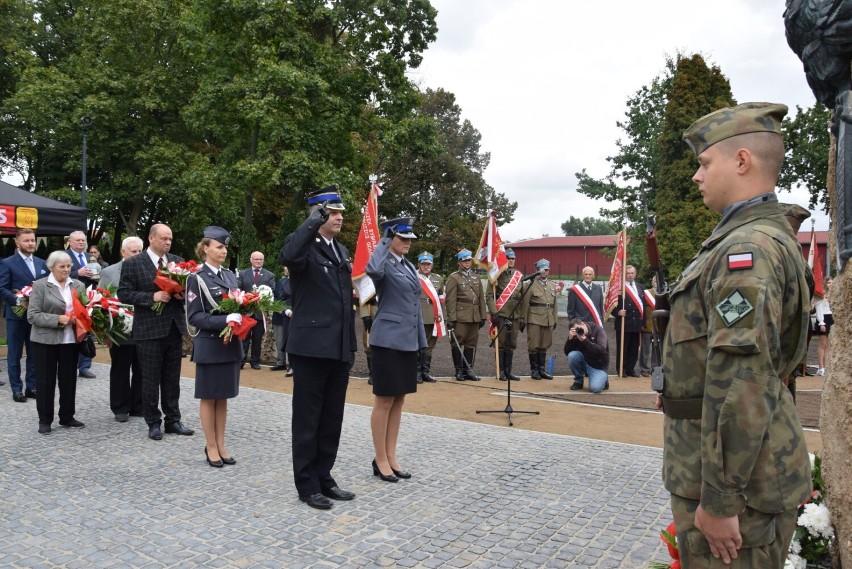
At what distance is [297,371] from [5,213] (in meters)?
6.77

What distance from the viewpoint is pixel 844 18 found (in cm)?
259

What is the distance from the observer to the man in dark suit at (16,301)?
348 inches

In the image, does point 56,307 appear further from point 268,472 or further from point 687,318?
point 687,318

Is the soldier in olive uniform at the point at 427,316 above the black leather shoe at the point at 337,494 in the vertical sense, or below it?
above

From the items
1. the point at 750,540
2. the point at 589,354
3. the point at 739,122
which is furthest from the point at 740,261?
the point at 589,354

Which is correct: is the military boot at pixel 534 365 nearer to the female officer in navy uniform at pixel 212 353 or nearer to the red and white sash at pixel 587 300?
the red and white sash at pixel 587 300

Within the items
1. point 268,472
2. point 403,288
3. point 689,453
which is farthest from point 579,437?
point 689,453

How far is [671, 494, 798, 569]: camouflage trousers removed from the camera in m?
2.14

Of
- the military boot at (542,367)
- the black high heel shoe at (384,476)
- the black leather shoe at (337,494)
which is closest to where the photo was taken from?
the black leather shoe at (337,494)

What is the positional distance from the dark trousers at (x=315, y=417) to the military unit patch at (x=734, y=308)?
11.3 feet

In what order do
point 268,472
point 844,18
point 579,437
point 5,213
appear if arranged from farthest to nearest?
point 5,213
point 579,437
point 268,472
point 844,18

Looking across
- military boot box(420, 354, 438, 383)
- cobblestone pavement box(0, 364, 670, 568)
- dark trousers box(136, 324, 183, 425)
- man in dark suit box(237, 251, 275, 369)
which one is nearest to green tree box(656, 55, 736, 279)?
military boot box(420, 354, 438, 383)

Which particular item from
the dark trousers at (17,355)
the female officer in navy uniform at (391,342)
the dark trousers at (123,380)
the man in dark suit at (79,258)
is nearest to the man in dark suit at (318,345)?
the female officer in navy uniform at (391,342)

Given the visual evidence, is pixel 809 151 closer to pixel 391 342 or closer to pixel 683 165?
pixel 683 165
